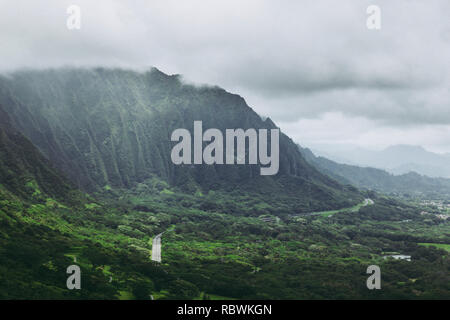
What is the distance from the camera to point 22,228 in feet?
527

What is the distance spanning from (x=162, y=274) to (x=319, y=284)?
58.2 meters

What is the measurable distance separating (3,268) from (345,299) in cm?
11163

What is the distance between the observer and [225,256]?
181 m
